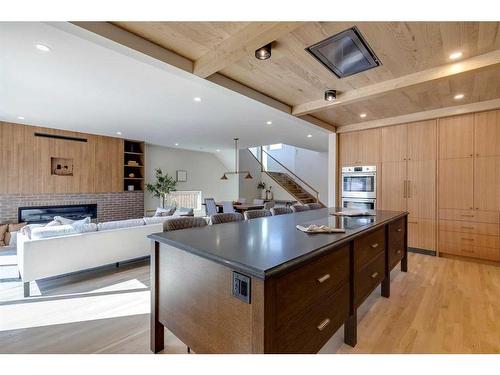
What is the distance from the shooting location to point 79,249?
2.92 m

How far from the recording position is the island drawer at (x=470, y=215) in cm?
352

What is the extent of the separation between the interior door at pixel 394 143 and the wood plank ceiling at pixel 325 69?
2.78ft

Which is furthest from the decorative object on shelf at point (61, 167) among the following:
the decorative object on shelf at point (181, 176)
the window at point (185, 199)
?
the decorative object on shelf at point (181, 176)

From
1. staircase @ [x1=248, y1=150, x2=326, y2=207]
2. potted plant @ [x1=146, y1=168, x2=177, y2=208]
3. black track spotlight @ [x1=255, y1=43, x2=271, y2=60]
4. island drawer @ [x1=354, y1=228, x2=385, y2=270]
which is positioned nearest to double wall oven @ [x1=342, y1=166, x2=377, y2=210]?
island drawer @ [x1=354, y1=228, x2=385, y2=270]

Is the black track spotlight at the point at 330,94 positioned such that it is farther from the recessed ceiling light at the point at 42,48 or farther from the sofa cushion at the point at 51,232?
the sofa cushion at the point at 51,232

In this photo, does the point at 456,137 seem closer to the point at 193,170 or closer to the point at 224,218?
the point at 224,218

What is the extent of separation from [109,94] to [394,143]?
186 inches

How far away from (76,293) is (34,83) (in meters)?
2.63

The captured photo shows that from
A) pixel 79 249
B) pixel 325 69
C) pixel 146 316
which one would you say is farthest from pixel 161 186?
pixel 325 69

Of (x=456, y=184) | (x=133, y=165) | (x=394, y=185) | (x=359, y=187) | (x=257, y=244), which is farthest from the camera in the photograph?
(x=133, y=165)

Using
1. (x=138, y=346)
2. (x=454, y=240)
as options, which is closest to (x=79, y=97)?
(x=138, y=346)

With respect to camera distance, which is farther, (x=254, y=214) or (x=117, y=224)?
(x=117, y=224)

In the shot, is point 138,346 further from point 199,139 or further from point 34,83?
point 199,139

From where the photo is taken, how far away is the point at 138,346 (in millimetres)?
1800
